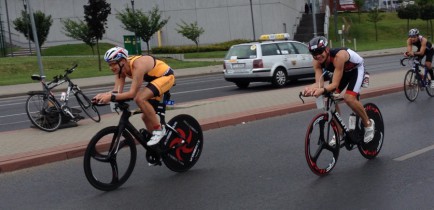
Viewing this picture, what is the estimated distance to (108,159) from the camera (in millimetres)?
5527

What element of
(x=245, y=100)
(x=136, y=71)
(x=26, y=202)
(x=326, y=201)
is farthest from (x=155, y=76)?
(x=245, y=100)

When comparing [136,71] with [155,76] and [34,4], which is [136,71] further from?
[34,4]

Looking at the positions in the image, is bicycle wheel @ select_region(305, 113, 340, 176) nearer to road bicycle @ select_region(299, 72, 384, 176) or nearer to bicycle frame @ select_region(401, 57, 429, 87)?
road bicycle @ select_region(299, 72, 384, 176)

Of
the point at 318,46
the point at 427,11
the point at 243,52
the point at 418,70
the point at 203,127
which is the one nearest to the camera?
the point at 318,46

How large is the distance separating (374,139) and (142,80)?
9.99 ft

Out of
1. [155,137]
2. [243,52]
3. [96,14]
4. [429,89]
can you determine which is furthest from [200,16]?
[155,137]

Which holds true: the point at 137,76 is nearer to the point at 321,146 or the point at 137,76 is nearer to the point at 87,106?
the point at 321,146

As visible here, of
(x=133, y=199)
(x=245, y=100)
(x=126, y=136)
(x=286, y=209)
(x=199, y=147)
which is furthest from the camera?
(x=245, y=100)

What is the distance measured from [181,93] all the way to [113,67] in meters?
12.0

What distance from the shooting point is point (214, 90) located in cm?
1795

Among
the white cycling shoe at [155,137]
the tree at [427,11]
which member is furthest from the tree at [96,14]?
the tree at [427,11]

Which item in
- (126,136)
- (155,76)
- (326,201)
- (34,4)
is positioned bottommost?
(326,201)

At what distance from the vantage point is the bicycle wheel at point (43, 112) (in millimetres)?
9531

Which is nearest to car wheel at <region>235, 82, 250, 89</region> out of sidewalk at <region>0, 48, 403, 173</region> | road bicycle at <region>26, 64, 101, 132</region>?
sidewalk at <region>0, 48, 403, 173</region>
